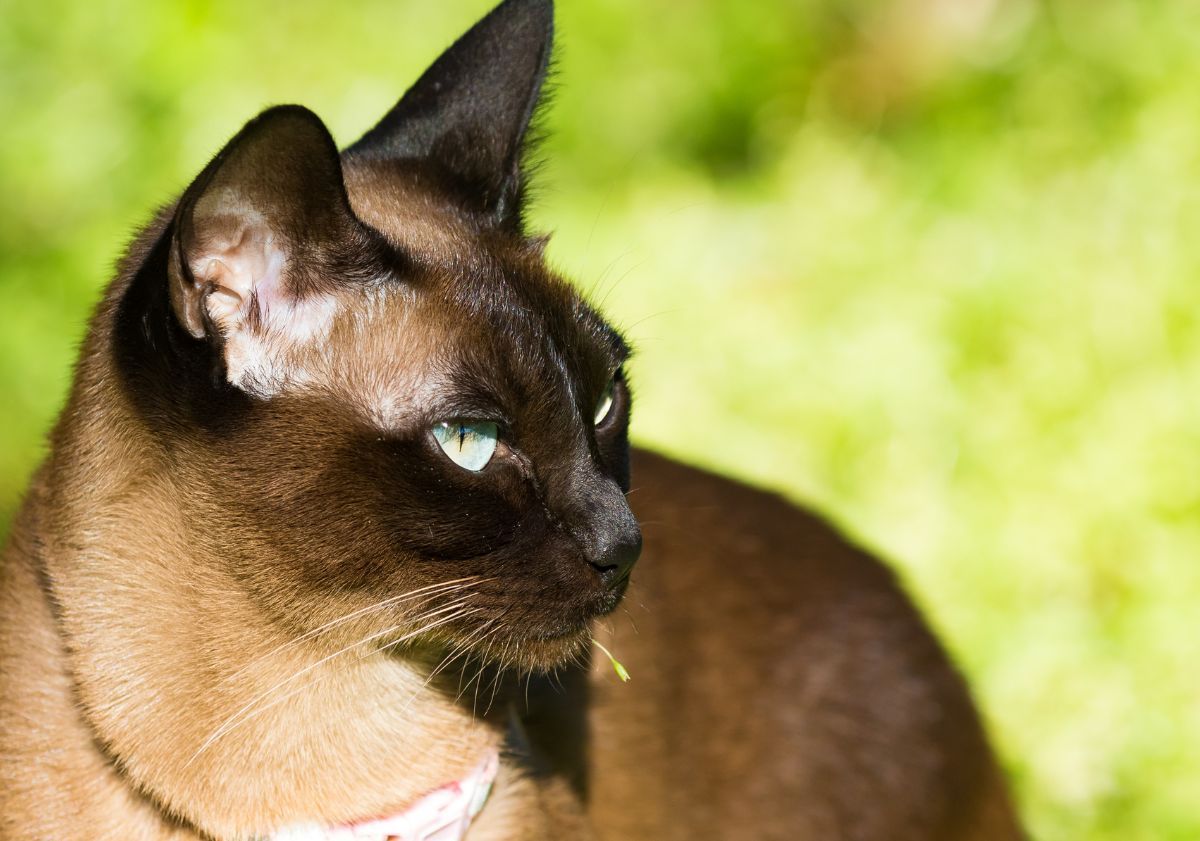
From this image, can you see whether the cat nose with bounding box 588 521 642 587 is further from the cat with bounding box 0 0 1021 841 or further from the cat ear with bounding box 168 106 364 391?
the cat ear with bounding box 168 106 364 391

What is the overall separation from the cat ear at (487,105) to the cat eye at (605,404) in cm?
32

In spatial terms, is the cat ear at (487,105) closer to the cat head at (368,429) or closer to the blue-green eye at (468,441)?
the cat head at (368,429)

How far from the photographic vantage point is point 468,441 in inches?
66.7

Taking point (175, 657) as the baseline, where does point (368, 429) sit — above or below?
above

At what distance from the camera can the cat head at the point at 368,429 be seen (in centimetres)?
166

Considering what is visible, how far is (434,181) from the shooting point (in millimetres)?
2027

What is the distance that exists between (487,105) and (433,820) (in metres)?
1.02

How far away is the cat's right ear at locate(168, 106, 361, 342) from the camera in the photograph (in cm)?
153

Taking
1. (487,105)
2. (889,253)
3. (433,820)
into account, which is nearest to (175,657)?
(433,820)

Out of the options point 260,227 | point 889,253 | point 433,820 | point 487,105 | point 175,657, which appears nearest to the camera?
point 260,227

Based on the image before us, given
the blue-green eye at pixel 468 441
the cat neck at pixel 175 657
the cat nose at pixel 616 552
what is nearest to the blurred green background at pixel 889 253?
the cat neck at pixel 175 657

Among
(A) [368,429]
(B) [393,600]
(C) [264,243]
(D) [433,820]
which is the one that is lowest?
(D) [433,820]

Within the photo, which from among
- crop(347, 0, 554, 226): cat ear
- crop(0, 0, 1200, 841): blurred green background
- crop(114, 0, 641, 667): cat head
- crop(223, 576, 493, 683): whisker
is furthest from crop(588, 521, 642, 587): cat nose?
crop(0, 0, 1200, 841): blurred green background

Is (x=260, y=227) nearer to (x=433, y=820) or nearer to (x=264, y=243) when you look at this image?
(x=264, y=243)
